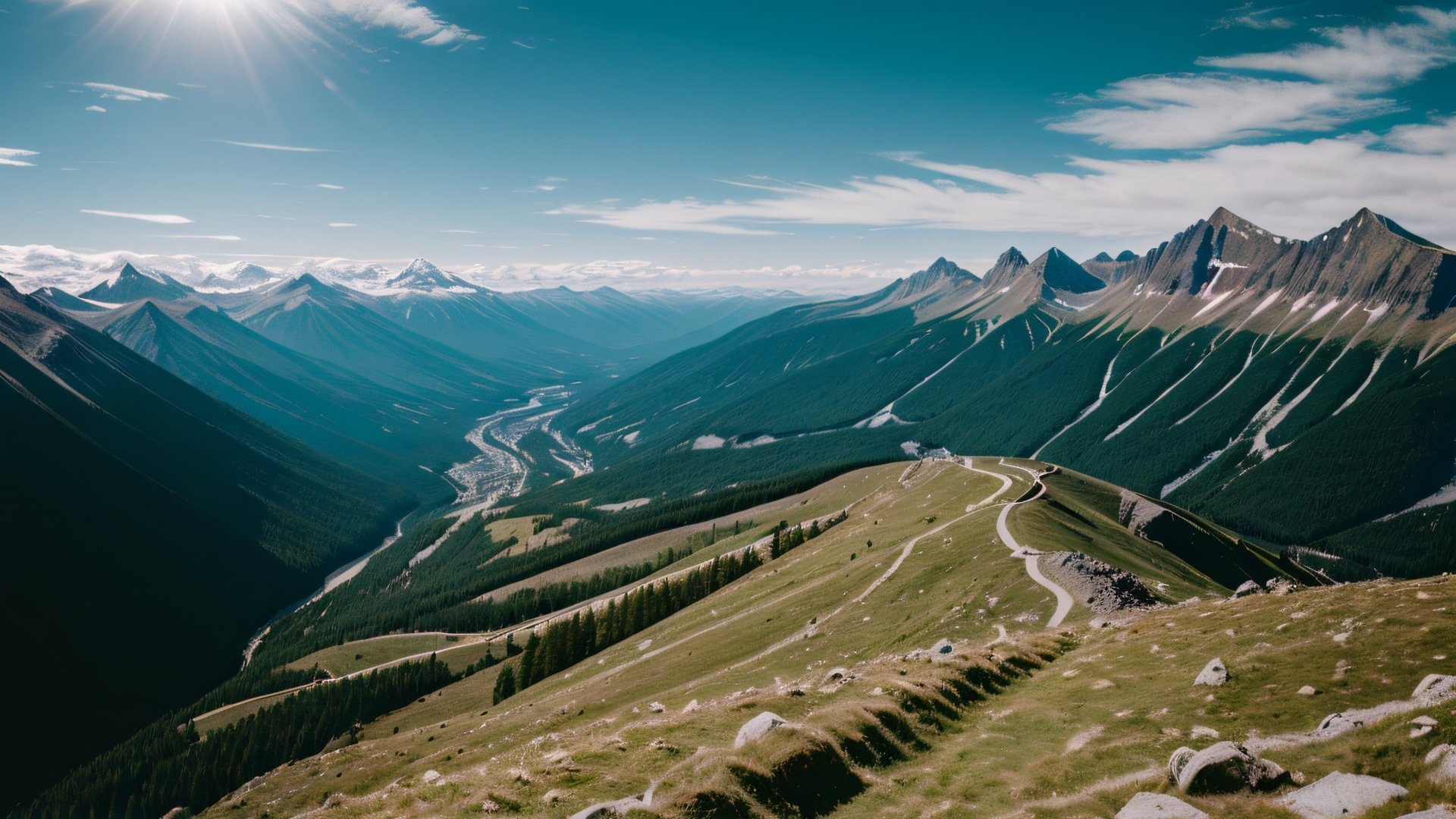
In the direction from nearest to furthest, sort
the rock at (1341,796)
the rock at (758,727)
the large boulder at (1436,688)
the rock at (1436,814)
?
the rock at (1436,814)
the rock at (1341,796)
the large boulder at (1436,688)
the rock at (758,727)

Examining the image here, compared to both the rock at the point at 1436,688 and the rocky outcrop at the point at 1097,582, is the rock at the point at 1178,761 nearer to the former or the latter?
the rock at the point at 1436,688

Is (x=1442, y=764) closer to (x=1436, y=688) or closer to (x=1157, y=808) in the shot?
(x=1436, y=688)

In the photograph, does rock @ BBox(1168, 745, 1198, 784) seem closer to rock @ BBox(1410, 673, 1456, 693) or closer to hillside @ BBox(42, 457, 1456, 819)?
hillside @ BBox(42, 457, 1456, 819)

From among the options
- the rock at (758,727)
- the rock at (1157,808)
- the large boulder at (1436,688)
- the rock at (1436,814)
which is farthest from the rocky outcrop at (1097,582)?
the rock at (1436,814)

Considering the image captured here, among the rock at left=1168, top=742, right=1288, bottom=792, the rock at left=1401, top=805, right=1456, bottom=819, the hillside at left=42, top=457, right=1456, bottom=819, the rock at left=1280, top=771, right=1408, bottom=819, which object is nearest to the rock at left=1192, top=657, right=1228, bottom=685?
the hillside at left=42, top=457, right=1456, bottom=819

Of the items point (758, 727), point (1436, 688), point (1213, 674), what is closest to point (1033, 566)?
point (1213, 674)

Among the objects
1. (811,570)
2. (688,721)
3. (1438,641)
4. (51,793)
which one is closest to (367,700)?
(51,793)
